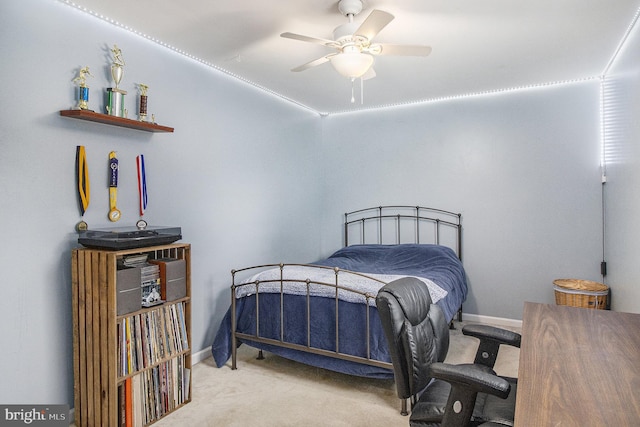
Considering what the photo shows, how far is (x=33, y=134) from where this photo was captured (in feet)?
7.15

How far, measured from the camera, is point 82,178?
2.38 metres

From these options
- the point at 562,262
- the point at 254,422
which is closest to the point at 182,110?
the point at 254,422

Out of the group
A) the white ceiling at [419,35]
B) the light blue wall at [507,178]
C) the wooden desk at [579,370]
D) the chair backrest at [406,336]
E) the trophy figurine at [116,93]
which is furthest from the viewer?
the light blue wall at [507,178]

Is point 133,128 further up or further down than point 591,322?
further up

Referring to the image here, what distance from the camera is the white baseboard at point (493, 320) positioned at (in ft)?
13.5

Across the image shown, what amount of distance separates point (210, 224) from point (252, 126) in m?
1.12

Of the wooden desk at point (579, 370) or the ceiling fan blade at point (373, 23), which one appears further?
the ceiling fan blade at point (373, 23)

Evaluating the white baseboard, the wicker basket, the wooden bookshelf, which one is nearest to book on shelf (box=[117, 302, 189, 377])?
the wooden bookshelf

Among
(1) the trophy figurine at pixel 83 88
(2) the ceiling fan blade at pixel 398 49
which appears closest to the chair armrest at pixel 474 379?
(2) the ceiling fan blade at pixel 398 49

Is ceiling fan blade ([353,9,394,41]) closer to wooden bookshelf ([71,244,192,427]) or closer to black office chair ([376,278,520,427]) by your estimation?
black office chair ([376,278,520,427])

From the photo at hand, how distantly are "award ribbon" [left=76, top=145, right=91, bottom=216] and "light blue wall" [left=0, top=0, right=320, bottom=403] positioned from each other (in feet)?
0.12

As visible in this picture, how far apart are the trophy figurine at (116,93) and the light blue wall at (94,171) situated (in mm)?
64

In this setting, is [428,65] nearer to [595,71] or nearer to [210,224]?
[595,71]

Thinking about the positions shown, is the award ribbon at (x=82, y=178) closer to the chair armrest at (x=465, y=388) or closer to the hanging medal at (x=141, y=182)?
the hanging medal at (x=141, y=182)
